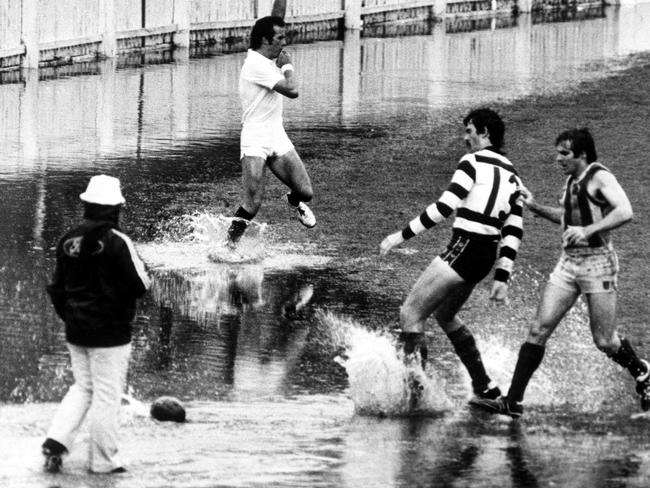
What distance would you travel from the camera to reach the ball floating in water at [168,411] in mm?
8789

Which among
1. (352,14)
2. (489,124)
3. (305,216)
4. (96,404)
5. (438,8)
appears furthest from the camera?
(438,8)

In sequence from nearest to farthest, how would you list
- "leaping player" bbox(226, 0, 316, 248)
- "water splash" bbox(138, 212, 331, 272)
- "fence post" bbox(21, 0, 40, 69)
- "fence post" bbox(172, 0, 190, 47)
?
"water splash" bbox(138, 212, 331, 272) → "leaping player" bbox(226, 0, 316, 248) → "fence post" bbox(21, 0, 40, 69) → "fence post" bbox(172, 0, 190, 47)

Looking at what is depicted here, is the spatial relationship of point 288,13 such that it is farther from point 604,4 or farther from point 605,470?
point 605,470

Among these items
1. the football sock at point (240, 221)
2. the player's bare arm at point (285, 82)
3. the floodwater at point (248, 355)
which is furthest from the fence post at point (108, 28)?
the football sock at point (240, 221)

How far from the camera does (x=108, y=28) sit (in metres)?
26.5

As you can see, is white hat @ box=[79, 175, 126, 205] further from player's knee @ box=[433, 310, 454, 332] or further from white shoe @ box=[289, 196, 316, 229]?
white shoe @ box=[289, 196, 316, 229]

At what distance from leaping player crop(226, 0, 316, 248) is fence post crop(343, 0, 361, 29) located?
1936 cm

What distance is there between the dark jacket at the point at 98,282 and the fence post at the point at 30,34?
1673cm

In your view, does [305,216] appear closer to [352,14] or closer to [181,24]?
[181,24]

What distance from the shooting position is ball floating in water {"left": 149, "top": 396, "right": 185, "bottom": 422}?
879 centimetres

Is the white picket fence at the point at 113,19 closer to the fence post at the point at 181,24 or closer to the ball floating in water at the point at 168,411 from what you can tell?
the fence post at the point at 181,24

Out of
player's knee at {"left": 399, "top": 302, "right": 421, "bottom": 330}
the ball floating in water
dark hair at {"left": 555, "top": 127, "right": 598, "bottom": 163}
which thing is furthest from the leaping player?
the ball floating in water

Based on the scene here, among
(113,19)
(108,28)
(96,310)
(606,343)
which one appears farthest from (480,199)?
(113,19)

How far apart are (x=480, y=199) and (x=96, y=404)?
8.50 feet
